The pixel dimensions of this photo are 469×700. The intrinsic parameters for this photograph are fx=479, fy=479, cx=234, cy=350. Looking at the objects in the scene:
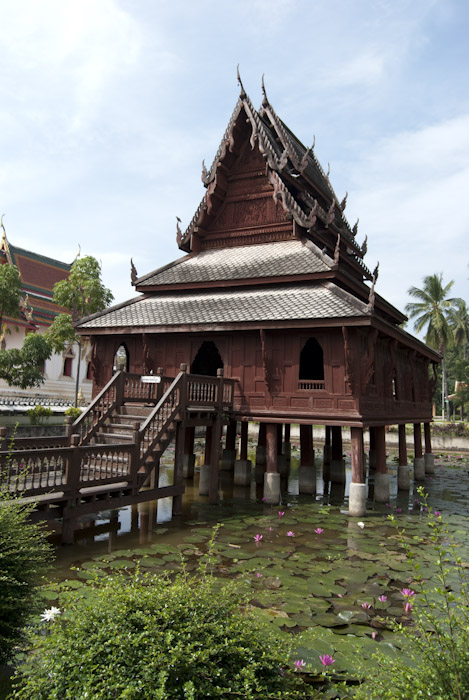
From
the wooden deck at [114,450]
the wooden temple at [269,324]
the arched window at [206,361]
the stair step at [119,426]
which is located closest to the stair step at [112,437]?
the wooden deck at [114,450]

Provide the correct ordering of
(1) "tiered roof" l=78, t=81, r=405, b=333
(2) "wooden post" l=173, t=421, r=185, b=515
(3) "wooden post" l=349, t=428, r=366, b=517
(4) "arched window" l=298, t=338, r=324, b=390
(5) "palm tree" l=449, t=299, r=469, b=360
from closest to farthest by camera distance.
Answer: (2) "wooden post" l=173, t=421, r=185, b=515 < (3) "wooden post" l=349, t=428, r=366, b=517 < (1) "tiered roof" l=78, t=81, r=405, b=333 < (4) "arched window" l=298, t=338, r=324, b=390 < (5) "palm tree" l=449, t=299, r=469, b=360

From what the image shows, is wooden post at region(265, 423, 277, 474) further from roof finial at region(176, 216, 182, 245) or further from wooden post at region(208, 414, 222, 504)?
roof finial at region(176, 216, 182, 245)

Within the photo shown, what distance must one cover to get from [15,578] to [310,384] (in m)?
9.69

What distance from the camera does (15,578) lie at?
3.97 m

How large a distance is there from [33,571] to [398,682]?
2.96m

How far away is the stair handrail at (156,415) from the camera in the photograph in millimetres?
10148

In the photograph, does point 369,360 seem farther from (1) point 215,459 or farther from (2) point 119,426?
(2) point 119,426

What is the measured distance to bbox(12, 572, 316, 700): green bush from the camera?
9.16 feet

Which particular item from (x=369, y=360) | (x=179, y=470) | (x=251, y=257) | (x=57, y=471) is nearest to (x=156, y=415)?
(x=179, y=470)

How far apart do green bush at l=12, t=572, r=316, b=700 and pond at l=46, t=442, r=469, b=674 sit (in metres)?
0.55

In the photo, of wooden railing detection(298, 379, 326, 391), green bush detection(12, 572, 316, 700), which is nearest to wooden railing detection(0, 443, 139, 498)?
green bush detection(12, 572, 316, 700)

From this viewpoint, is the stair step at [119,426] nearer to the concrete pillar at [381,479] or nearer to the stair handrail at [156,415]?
the stair handrail at [156,415]

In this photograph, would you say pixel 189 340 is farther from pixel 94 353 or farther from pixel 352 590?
pixel 352 590

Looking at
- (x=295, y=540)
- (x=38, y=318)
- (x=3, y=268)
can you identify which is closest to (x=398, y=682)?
(x=295, y=540)
